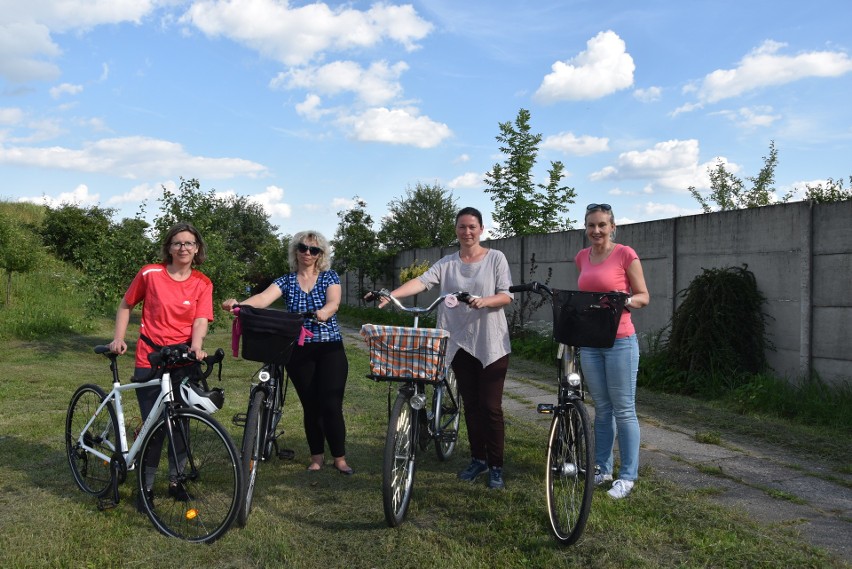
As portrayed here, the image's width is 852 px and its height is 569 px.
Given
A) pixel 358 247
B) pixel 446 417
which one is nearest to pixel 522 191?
pixel 358 247

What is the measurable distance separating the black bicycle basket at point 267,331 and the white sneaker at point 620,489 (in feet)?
7.12

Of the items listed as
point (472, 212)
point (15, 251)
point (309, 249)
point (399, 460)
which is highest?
point (15, 251)

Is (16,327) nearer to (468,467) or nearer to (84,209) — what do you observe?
(468,467)

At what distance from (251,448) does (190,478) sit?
1.29ft

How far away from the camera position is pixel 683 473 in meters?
5.12

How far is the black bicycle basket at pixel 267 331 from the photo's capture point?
418 cm

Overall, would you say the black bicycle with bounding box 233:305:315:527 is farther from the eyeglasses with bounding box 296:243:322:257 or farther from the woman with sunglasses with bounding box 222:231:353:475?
the eyeglasses with bounding box 296:243:322:257

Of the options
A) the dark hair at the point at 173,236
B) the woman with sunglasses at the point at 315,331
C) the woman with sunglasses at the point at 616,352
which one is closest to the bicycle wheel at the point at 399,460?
the woman with sunglasses at the point at 315,331

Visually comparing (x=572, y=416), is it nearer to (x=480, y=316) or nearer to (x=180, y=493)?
(x=480, y=316)

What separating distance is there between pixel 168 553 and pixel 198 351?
1144mm

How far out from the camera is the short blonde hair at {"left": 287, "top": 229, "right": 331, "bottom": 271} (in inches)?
191

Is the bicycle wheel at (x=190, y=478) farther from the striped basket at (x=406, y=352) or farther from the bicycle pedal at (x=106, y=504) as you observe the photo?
the striped basket at (x=406, y=352)

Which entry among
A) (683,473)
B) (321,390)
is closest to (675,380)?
(683,473)

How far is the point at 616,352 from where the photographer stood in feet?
14.4
